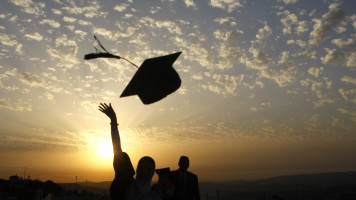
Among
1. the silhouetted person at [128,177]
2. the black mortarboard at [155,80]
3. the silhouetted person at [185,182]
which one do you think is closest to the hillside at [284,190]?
the silhouetted person at [185,182]

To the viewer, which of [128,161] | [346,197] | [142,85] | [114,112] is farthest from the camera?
[346,197]

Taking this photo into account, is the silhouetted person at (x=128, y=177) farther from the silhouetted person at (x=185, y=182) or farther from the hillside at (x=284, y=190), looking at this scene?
the hillside at (x=284, y=190)

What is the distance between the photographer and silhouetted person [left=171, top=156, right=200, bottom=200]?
728 cm

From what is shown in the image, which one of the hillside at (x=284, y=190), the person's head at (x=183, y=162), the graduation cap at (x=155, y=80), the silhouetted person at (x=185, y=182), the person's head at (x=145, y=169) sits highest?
→ the graduation cap at (x=155, y=80)

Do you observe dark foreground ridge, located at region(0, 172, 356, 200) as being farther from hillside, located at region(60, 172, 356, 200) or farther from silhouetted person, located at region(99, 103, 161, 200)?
silhouetted person, located at region(99, 103, 161, 200)

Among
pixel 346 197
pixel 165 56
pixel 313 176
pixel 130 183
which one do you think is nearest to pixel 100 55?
pixel 165 56

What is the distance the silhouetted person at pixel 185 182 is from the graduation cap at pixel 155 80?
151 inches

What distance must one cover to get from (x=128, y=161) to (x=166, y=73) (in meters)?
1.15

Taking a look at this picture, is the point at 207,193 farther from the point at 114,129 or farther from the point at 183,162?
the point at 114,129

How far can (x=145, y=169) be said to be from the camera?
2984 mm

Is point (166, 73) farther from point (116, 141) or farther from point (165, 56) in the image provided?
point (116, 141)

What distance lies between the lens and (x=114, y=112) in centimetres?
314

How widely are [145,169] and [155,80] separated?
108 centimetres

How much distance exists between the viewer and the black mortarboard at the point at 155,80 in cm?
356
